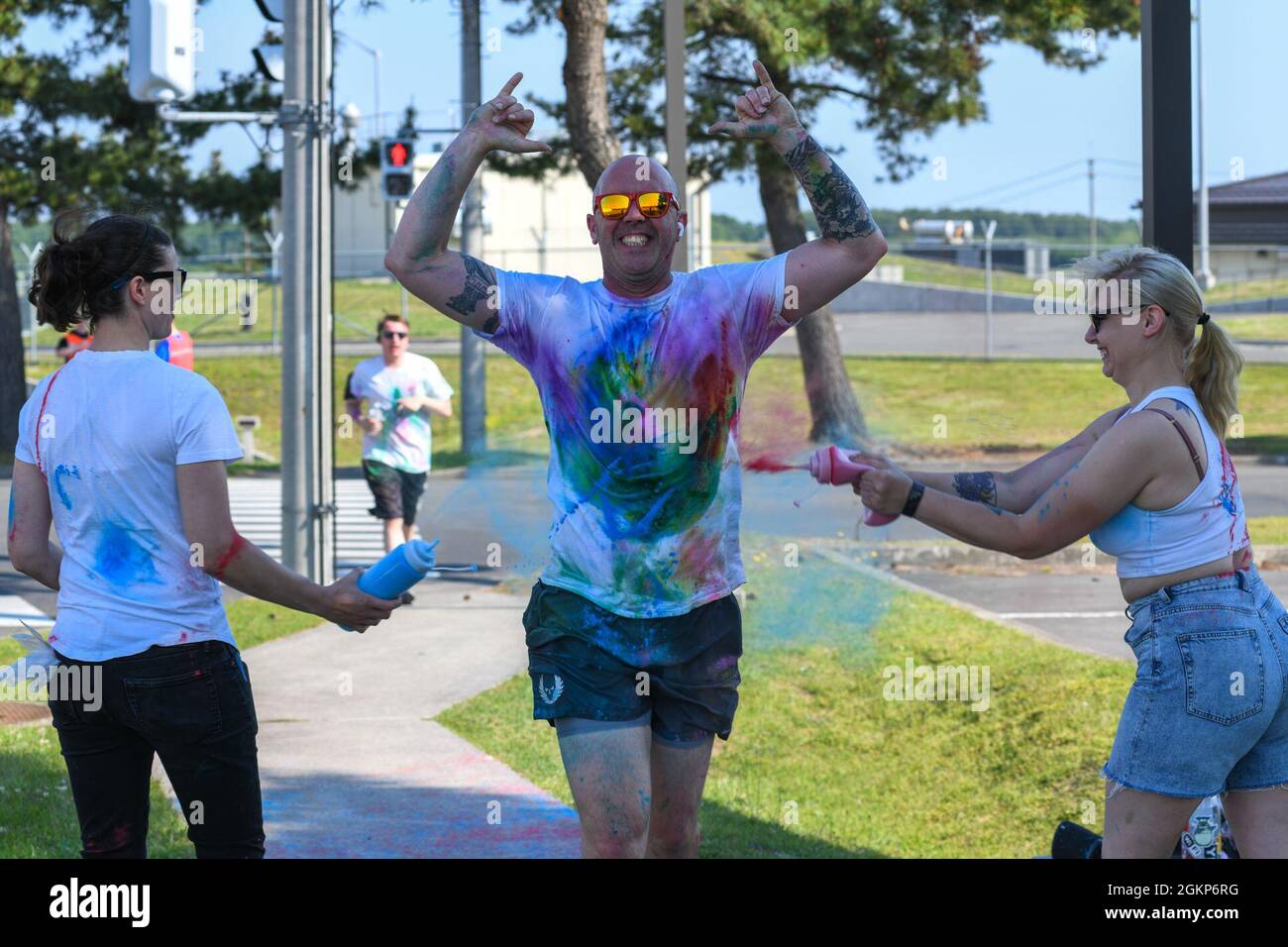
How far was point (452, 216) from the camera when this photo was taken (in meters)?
3.70

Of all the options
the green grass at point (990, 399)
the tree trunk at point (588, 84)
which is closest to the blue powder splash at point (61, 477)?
the tree trunk at point (588, 84)

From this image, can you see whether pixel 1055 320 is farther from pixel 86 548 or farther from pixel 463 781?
pixel 86 548

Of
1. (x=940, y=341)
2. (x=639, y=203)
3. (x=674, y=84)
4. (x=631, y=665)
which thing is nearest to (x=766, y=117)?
(x=639, y=203)

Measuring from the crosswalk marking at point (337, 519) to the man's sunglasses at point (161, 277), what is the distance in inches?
368

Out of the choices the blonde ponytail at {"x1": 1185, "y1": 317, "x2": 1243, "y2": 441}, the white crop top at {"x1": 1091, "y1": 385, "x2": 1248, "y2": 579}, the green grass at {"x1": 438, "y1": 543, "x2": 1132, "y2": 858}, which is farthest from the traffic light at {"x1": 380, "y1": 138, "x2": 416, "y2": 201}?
the white crop top at {"x1": 1091, "y1": 385, "x2": 1248, "y2": 579}

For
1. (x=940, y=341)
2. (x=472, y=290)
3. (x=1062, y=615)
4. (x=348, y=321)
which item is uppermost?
(x=348, y=321)

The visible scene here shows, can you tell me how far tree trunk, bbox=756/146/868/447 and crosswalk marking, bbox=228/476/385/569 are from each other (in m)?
6.50

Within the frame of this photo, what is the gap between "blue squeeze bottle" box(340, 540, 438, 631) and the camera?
3.71 m

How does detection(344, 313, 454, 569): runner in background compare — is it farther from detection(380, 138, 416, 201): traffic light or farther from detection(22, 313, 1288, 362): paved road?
detection(22, 313, 1288, 362): paved road

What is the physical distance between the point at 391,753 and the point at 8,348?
20346mm

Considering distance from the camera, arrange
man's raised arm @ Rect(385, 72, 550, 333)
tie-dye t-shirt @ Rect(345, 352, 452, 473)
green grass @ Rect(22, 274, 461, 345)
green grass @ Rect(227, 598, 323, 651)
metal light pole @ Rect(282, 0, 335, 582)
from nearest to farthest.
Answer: man's raised arm @ Rect(385, 72, 550, 333), green grass @ Rect(227, 598, 323, 651), tie-dye t-shirt @ Rect(345, 352, 452, 473), metal light pole @ Rect(282, 0, 335, 582), green grass @ Rect(22, 274, 461, 345)

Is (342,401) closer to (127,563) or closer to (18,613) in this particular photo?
(18,613)

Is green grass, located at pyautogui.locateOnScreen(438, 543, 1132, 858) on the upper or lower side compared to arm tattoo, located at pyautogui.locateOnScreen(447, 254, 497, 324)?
lower
